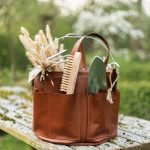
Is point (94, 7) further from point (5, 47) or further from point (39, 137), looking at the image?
point (39, 137)

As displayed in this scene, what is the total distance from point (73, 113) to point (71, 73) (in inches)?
8.5

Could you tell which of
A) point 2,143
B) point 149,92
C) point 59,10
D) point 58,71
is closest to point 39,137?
point 58,71

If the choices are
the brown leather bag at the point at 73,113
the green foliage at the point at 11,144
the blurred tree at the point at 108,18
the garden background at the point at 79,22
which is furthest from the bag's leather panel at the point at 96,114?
the blurred tree at the point at 108,18

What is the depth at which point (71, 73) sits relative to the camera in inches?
90.8

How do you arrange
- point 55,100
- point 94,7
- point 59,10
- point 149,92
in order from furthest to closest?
point 59,10 → point 94,7 → point 149,92 → point 55,100

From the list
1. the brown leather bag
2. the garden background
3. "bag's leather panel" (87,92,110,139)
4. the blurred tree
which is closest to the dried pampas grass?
the brown leather bag

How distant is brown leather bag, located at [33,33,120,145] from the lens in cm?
234

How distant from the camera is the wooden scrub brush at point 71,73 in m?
2.30

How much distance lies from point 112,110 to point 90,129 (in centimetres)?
20

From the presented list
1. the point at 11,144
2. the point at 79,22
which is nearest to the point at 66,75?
the point at 11,144

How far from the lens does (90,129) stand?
238 centimetres

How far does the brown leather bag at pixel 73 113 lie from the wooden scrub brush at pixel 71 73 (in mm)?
36

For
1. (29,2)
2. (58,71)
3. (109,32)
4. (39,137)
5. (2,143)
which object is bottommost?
(2,143)

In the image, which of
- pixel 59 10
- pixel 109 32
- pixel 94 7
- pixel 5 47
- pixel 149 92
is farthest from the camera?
pixel 5 47
